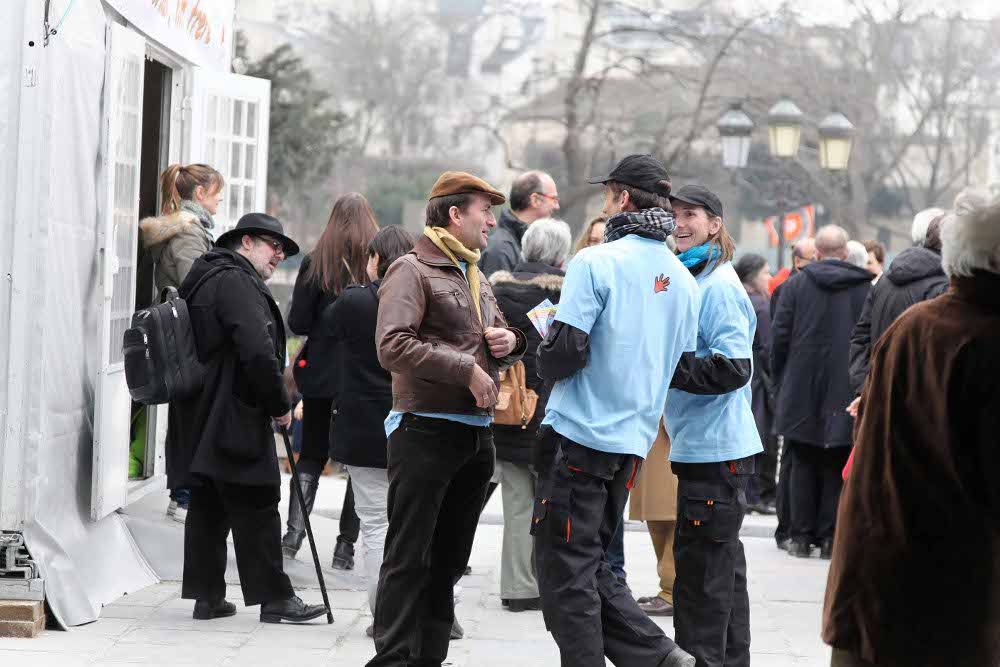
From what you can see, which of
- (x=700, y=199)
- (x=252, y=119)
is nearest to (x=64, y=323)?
(x=700, y=199)

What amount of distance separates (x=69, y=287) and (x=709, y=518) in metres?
3.03

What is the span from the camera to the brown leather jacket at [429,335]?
4.90 metres

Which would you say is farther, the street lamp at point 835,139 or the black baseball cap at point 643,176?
the street lamp at point 835,139

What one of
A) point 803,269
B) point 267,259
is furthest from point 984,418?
point 803,269

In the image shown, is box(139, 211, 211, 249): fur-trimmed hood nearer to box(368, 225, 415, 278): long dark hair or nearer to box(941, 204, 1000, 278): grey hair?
box(368, 225, 415, 278): long dark hair

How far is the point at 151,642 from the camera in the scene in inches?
239

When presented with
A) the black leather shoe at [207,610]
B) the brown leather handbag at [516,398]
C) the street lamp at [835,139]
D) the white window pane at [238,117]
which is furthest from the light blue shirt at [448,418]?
the street lamp at [835,139]

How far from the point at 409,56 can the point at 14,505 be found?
152ft

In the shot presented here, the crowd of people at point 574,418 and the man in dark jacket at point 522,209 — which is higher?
the man in dark jacket at point 522,209

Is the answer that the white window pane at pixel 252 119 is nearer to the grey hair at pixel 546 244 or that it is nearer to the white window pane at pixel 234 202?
the white window pane at pixel 234 202

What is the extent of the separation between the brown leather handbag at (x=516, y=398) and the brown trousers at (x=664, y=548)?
2.87 ft

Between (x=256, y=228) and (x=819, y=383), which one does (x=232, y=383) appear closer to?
(x=256, y=228)

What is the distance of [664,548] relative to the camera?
278 inches

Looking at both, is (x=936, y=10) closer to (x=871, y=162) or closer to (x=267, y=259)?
(x=871, y=162)
